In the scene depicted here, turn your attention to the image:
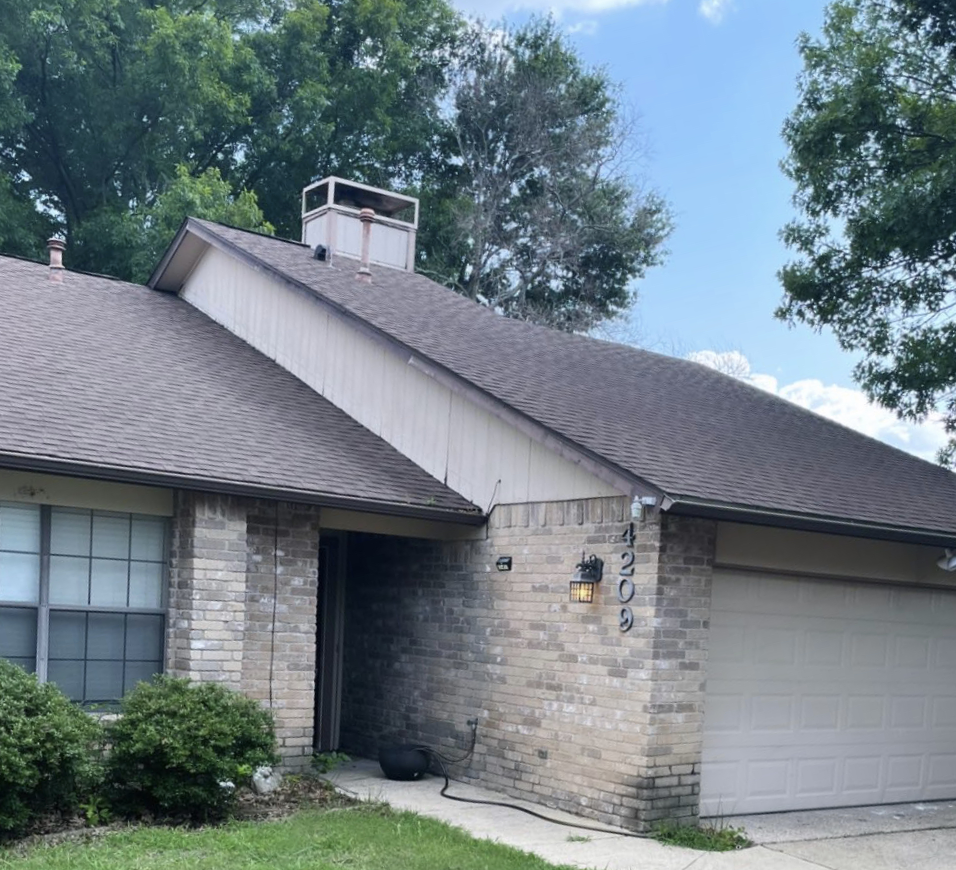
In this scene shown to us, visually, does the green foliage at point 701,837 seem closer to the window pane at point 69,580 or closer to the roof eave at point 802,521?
the roof eave at point 802,521

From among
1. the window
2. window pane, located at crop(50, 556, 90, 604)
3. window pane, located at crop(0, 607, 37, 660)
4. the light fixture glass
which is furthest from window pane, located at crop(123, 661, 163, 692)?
the light fixture glass

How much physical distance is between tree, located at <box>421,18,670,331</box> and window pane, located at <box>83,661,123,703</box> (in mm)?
20142

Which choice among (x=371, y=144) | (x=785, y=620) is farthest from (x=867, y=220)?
(x=371, y=144)

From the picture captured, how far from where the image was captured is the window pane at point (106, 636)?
8.93 metres

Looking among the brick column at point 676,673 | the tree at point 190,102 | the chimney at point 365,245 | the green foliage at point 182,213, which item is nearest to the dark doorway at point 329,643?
the chimney at point 365,245

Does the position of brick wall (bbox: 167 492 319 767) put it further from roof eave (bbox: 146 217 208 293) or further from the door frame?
roof eave (bbox: 146 217 208 293)

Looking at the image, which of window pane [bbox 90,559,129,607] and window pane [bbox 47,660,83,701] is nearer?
window pane [bbox 47,660,83,701]

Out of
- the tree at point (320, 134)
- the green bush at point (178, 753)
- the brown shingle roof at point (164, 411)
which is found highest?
the tree at point (320, 134)

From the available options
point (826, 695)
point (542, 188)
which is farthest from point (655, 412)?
point (542, 188)

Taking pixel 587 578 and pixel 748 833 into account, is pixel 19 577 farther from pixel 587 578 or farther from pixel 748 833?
pixel 748 833

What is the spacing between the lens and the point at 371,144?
27672 mm

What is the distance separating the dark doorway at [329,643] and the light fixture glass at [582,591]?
11.7ft

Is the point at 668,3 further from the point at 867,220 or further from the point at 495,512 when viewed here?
the point at 495,512

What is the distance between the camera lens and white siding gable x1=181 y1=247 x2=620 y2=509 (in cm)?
991
